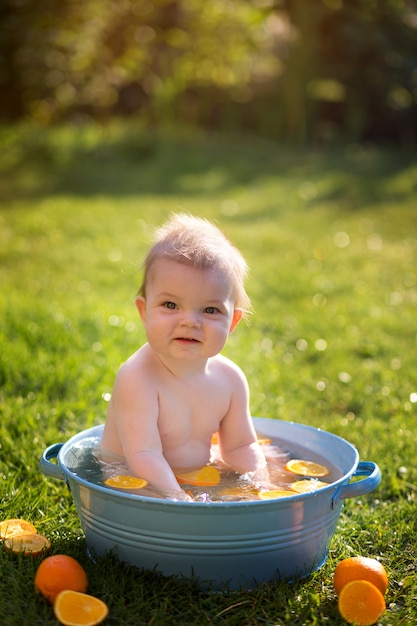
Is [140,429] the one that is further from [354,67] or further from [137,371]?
[354,67]

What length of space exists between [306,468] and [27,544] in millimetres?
917

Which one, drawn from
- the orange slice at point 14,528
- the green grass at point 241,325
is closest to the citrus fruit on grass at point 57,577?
the green grass at point 241,325

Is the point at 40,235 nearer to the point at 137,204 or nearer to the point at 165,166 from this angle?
the point at 137,204

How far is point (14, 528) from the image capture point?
233cm

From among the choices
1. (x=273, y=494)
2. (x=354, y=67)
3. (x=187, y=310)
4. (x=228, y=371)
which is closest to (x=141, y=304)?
(x=187, y=310)

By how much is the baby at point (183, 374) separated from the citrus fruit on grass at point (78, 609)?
403mm

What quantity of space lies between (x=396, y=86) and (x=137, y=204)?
226 inches

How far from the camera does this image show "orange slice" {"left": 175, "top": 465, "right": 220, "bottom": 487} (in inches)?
96.5

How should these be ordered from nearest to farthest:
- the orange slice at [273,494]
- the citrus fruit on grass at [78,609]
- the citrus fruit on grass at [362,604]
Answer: the citrus fruit on grass at [78,609] → the citrus fruit on grass at [362,604] → the orange slice at [273,494]

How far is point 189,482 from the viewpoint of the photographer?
2.45 m

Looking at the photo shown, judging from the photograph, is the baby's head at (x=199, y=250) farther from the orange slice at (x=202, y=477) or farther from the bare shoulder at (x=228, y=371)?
the orange slice at (x=202, y=477)

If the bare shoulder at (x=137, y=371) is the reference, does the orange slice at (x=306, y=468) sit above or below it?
below

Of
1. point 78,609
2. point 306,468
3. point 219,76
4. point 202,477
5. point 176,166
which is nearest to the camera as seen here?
point 78,609

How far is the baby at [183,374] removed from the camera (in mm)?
2382
